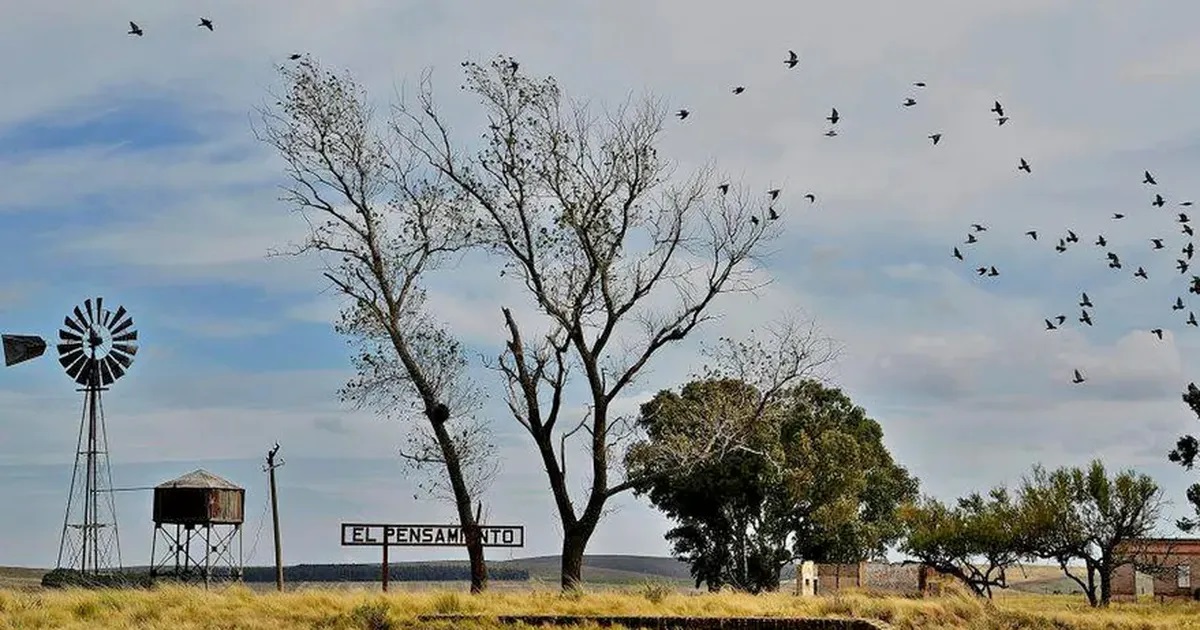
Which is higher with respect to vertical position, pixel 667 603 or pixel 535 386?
pixel 535 386

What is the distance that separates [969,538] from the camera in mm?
53875

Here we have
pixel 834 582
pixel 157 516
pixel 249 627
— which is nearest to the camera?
pixel 249 627

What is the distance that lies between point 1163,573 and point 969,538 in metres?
6.98

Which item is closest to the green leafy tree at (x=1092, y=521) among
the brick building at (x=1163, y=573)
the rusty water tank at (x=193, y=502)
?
the brick building at (x=1163, y=573)

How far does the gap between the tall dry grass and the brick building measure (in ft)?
65.4

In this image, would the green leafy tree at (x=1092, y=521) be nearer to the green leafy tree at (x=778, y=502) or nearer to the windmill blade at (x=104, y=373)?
the green leafy tree at (x=778, y=502)

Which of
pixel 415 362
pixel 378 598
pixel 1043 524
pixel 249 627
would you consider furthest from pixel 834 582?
pixel 249 627

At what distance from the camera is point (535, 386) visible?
39.8 m

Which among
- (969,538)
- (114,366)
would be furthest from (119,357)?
(969,538)

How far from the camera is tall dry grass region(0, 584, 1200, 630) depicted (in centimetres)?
2941

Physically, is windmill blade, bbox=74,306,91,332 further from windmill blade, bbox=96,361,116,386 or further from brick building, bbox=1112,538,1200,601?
brick building, bbox=1112,538,1200,601

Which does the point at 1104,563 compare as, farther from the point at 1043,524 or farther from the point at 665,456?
the point at 665,456

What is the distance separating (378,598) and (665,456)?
403 inches

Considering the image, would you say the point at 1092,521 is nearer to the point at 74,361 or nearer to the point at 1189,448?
the point at 1189,448
